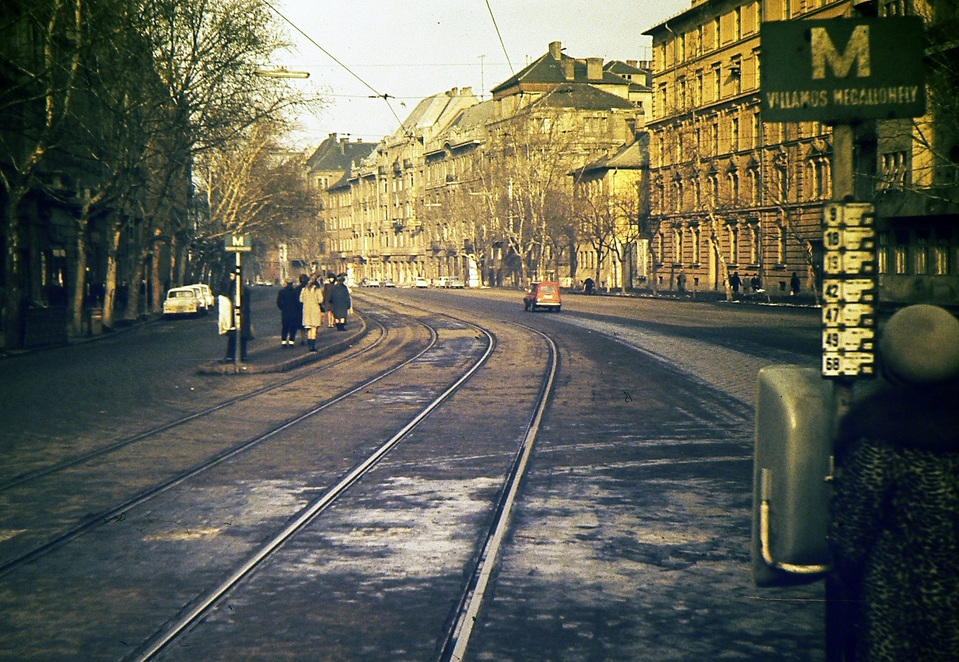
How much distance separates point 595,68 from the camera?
368 feet

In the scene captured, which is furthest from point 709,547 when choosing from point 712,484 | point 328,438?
point 328,438

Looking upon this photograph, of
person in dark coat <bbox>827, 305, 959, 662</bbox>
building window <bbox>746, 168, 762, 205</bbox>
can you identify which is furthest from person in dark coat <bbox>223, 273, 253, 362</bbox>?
building window <bbox>746, 168, 762, 205</bbox>

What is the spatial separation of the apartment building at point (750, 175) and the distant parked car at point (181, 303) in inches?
994

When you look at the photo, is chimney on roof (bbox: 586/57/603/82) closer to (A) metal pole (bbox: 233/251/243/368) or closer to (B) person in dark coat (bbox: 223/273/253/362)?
(B) person in dark coat (bbox: 223/273/253/362)

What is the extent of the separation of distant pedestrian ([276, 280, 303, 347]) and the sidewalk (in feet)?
0.89

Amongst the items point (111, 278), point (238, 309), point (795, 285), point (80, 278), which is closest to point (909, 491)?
point (238, 309)

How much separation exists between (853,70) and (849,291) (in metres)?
Answer: 0.89

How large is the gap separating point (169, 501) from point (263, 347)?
2082cm

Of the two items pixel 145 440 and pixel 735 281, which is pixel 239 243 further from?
pixel 735 281

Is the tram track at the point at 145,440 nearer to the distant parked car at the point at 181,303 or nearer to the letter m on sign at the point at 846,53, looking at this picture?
the letter m on sign at the point at 846,53

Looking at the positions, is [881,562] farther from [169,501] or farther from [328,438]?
[328,438]

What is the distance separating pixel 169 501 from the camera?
31.1ft

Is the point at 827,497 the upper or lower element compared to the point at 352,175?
lower

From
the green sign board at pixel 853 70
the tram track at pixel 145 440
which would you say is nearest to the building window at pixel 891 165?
the tram track at pixel 145 440
